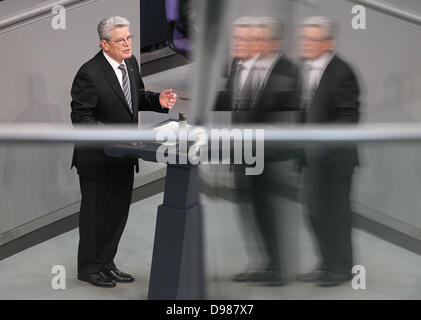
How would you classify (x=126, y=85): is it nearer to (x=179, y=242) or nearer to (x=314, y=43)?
(x=179, y=242)

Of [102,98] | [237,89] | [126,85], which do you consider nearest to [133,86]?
[126,85]

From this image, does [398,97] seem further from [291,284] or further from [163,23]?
[163,23]

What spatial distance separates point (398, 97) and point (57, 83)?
1415 mm

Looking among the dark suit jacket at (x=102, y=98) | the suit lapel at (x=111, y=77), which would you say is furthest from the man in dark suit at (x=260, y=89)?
the suit lapel at (x=111, y=77)

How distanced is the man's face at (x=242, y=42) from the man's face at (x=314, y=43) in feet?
0.19

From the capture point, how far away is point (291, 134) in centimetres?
76

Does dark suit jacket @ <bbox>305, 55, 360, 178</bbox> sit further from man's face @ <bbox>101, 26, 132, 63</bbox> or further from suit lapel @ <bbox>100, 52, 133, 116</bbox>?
man's face @ <bbox>101, 26, 132, 63</bbox>

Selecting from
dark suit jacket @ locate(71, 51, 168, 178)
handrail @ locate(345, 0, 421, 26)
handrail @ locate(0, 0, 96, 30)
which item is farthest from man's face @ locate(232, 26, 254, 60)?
handrail @ locate(0, 0, 96, 30)

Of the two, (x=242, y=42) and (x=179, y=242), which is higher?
(x=242, y=42)

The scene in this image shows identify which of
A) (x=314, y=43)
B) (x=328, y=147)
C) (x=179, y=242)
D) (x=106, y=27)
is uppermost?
(x=106, y=27)

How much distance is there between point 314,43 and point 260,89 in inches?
3.1

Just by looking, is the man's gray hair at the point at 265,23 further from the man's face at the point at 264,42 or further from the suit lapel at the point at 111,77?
the suit lapel at the point at 111,77

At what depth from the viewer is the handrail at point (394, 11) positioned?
0.79 meters

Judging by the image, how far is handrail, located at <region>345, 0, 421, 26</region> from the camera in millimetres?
790
